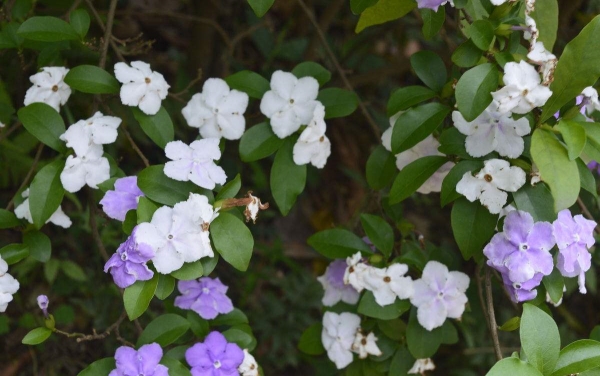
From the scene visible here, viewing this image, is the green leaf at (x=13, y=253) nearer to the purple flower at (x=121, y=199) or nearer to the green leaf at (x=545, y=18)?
the purple flower at (x=121, y=199)

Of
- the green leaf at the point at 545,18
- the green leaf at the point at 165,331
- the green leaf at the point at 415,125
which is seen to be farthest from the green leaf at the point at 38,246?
the green leaf at the point at 545,18

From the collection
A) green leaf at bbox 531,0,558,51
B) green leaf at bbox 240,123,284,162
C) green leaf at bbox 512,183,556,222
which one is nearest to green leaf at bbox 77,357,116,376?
green leaf at bbox 240,123,284,162

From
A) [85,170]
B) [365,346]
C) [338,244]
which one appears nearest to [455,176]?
[338,244]

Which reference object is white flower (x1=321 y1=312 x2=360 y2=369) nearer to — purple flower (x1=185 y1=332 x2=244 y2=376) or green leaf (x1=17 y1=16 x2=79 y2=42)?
purple flower (x1=185 y1=332 x2=244 y2=376)

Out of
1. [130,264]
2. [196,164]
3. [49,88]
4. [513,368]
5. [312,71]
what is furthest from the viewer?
[312,71]

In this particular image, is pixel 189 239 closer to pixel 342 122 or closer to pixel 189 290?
pixel 189 290

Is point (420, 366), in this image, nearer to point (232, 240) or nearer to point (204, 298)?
point (204, 298)
